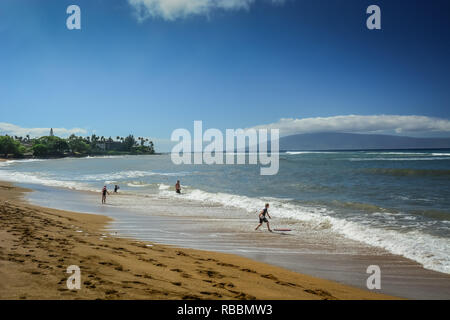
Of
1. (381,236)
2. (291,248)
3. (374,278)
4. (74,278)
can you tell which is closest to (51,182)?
(291,248)

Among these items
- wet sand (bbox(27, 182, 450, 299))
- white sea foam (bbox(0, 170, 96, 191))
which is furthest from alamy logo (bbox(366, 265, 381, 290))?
white sea foam (bbox(0, 170, 96, 191))

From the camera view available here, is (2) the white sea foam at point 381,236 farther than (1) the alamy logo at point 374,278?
Yes

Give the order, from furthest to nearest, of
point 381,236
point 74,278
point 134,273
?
point 381,236
point 134,273
point 74,278

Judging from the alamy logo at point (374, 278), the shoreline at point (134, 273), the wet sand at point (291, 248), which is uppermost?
the shoreline at point (134, 273)

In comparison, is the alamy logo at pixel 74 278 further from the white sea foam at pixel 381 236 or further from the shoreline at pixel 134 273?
the white sea foam at pixel 381 236

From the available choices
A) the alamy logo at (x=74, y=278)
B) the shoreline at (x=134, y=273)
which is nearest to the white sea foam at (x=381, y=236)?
the shoreline at (x=134, y=273)

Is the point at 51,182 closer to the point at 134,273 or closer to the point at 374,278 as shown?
the point at 134,273

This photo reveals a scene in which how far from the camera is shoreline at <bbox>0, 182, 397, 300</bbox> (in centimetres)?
448

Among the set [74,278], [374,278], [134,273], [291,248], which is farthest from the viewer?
[291,248]

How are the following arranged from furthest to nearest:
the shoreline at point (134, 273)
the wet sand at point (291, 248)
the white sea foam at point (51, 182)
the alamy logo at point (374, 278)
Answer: the white sea foam at point (51, 182), the wet sand at point (291, 248), the alamy logo at point (374, 278), the shoreline at point (134, 273)

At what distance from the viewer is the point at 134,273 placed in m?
5.64

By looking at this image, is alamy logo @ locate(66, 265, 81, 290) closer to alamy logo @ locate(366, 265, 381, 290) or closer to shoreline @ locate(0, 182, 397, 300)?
shoreline @ locate(0, 182, 397, 300)

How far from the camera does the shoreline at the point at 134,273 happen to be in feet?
14.7
